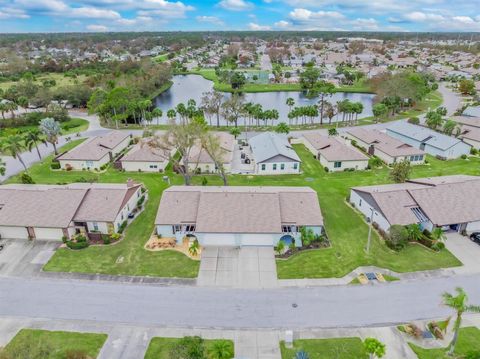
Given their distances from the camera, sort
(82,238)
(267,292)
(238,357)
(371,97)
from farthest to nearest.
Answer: (371,97), (82,238), (267,292), (238,357)

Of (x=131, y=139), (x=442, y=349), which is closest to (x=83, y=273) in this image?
(x=442, y=349)

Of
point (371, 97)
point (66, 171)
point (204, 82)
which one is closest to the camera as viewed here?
point (66, 171)

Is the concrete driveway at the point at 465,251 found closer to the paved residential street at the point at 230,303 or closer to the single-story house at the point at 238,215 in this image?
the paved residential street at the point at 230,303

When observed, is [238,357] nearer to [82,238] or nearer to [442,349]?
[442,349]

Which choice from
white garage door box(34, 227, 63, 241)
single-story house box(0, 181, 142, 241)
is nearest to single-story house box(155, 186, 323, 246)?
single-story house box(0, 181, 142, 241)

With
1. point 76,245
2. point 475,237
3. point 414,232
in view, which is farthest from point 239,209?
point 475,237

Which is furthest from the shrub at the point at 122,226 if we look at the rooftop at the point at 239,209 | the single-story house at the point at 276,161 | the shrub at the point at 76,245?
the single-story house at the point at 276,161

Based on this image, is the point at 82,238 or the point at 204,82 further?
the point at 204,82
